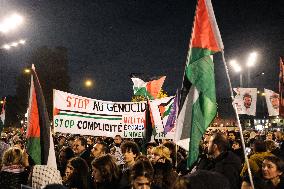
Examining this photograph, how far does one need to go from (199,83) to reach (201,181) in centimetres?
122

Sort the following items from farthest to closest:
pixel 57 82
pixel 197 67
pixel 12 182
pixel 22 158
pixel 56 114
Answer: pixel 57 82 < pixel 56 114 < pixel 22 158 < pixel 12 182 < pixel 197 67

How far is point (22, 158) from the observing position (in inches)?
251

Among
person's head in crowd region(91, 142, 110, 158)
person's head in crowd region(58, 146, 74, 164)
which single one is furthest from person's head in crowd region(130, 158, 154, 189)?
person's head in crowd region(58, 146, 74, 164)

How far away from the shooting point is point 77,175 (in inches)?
210

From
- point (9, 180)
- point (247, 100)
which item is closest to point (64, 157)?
point (9, 180)

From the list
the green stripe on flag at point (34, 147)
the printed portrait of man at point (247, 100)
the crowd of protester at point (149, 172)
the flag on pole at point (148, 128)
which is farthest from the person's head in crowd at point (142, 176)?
the printed portrait of man at point (247, 100)

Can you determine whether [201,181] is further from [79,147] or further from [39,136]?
[79,147]

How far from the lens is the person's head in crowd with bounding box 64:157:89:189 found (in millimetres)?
5301

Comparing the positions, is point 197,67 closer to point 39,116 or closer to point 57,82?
point 39,116

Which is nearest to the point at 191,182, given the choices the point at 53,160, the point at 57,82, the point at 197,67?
the point at 197,67

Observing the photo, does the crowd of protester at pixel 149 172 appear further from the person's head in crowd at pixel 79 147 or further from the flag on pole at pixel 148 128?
the flag on pole at pixel 148 128

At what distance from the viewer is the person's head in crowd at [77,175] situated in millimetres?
5301

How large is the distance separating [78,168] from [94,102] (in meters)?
6.44

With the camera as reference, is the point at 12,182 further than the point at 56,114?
No
